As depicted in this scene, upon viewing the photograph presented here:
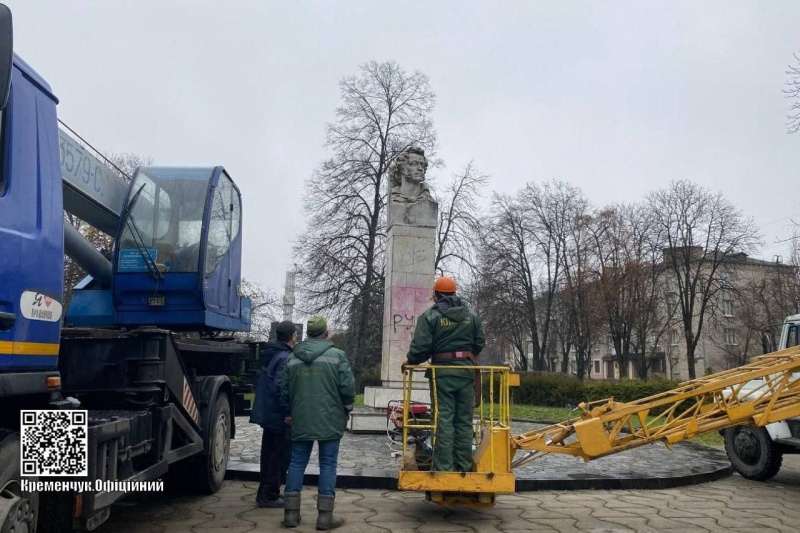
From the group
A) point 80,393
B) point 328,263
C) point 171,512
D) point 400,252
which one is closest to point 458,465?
point 171,512

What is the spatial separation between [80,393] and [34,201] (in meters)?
1.67

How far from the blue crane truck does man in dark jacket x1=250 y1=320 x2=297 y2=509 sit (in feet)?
1.90

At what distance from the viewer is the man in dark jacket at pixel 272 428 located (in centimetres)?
621

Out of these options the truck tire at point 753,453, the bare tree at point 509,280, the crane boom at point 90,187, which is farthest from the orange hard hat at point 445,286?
the bare tree at point 509,280

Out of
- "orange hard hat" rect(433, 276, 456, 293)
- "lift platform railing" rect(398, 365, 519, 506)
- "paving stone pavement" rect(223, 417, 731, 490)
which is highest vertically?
"orange hard hat" rect(433, 276, 456, 293)

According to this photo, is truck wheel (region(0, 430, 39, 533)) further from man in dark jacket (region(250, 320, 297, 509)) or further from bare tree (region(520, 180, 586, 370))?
bare tree (region(520, 180, 586, 370))

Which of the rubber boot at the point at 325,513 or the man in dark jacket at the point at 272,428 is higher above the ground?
the man in dark jacket at the point at 272,428

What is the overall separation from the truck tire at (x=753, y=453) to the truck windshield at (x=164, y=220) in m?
7.73

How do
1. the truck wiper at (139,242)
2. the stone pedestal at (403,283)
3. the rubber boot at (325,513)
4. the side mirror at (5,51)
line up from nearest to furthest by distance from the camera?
the side mirror at (5,51)
the rubber boot at (325,513)
the truck wiper at (139,242)
the stone pedestal at (403,283)

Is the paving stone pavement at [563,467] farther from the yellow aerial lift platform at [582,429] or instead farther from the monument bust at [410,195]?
the monument bust at [410,195]

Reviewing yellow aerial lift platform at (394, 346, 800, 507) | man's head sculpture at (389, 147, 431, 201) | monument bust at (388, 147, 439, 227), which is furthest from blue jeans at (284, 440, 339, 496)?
man's head sculpture at (389, 147, 431, 201)

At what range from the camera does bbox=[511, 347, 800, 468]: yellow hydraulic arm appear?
19.7 feet

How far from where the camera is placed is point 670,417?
6469 millimetres

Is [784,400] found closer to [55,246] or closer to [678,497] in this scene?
[678,497]
